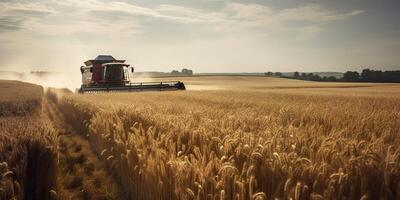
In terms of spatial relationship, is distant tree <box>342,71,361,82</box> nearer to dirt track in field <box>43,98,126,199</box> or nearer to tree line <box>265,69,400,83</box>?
tree line <box>265,69,400,83</box>

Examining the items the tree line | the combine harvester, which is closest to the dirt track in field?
the combine harvester

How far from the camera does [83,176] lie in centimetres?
696

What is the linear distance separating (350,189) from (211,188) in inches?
42.9

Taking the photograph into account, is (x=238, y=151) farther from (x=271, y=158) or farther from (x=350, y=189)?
(x=350, y=189)

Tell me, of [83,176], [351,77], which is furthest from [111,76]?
[351,77]

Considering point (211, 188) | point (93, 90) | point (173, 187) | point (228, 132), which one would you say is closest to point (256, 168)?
point (211, 188)

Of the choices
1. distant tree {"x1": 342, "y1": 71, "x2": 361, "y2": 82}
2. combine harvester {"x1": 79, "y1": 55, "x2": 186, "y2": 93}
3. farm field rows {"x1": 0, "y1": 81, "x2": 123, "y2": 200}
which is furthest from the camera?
distant tree {"x1": 342, "y1": 71, "x2": 361, "y2": 82}

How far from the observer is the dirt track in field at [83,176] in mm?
5867

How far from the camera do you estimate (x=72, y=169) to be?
7.56 m

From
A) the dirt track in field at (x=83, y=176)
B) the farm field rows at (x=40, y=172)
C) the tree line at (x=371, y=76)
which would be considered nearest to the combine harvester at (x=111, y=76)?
the dirt track in field at (x=83, y=176)

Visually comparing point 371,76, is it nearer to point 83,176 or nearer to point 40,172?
point 83,176

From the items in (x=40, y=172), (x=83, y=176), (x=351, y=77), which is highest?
(x=351, y=77)

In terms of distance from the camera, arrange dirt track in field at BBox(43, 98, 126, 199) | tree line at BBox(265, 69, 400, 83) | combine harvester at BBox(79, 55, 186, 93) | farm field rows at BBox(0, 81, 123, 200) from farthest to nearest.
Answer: tree line at BBox(265, 69, 400, 83)
combine harvester at BBox(79, 55, 186, 93)
dirt track in field at BBox(43, 98, 126, 199)
farm field rows at BBox(0, 81, 123, 200)

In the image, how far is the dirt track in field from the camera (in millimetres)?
5867
